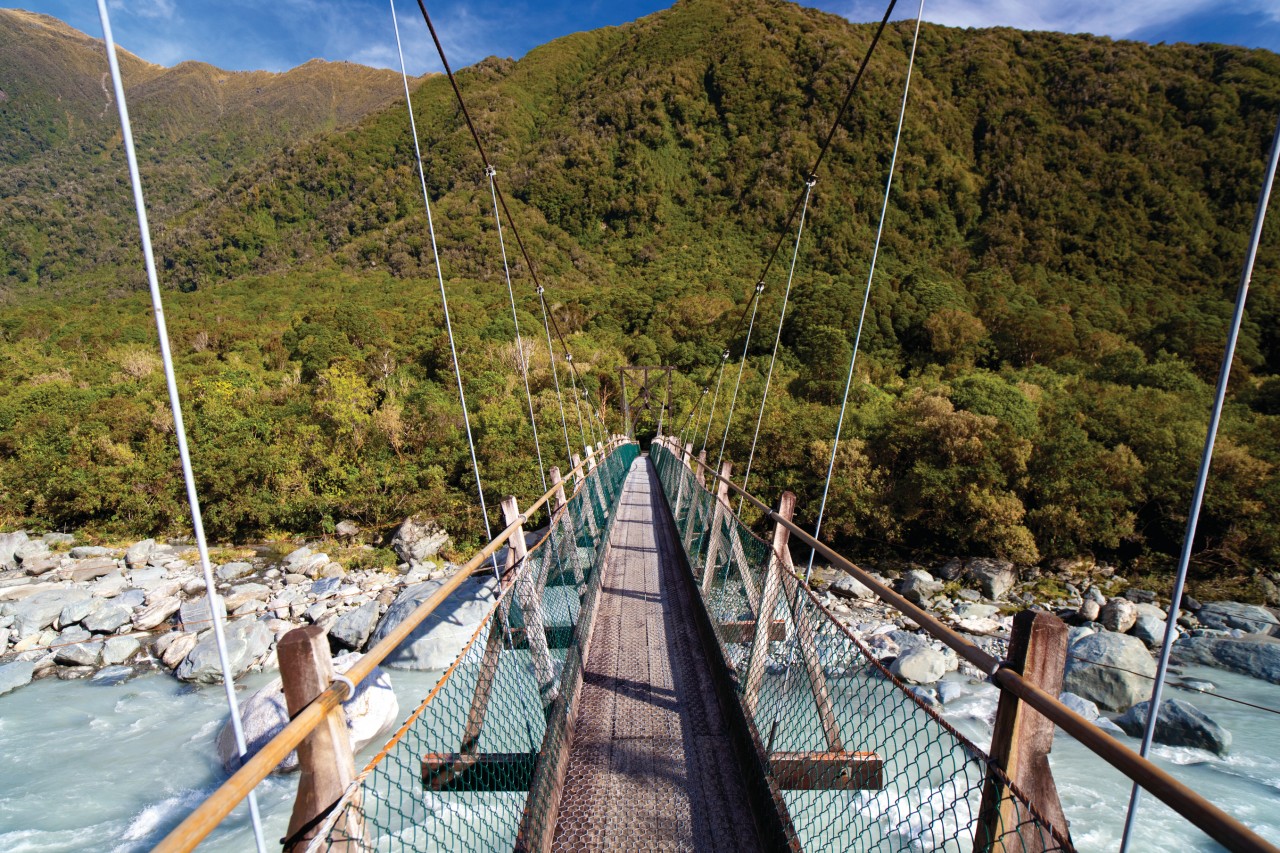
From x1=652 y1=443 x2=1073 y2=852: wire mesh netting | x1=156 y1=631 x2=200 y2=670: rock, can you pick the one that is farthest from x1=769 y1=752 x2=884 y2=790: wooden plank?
x1=156 y1=631 x2=200 y2=670: rock

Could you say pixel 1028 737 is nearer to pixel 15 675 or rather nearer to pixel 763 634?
pixel 763 634

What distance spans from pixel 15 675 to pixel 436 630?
4.89m

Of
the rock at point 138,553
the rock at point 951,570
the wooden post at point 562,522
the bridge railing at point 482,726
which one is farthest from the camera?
the rock at point 951,570

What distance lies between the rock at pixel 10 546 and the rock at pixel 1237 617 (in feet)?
67.0

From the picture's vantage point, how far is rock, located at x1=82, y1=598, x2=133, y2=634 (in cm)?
818

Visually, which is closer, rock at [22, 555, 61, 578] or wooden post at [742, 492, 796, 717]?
wooden post at [742, 492, 796, 717]

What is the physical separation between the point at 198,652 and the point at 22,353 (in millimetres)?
20103

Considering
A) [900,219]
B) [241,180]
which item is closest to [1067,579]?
[900,219]

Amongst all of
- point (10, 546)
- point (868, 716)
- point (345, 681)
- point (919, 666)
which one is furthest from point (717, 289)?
point (345, 681)

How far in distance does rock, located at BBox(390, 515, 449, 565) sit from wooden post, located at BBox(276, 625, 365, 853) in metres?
11.3

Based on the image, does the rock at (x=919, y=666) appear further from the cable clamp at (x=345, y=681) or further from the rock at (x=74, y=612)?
the rock at (x=74, y=612)

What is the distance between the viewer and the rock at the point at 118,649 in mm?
7555

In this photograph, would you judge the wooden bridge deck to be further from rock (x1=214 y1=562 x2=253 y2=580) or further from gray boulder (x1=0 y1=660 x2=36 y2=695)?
rock (x1=214 y1=562 x2=253 y2=580)

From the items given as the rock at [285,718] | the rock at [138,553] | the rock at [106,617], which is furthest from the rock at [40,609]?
the rock at [285,718]
